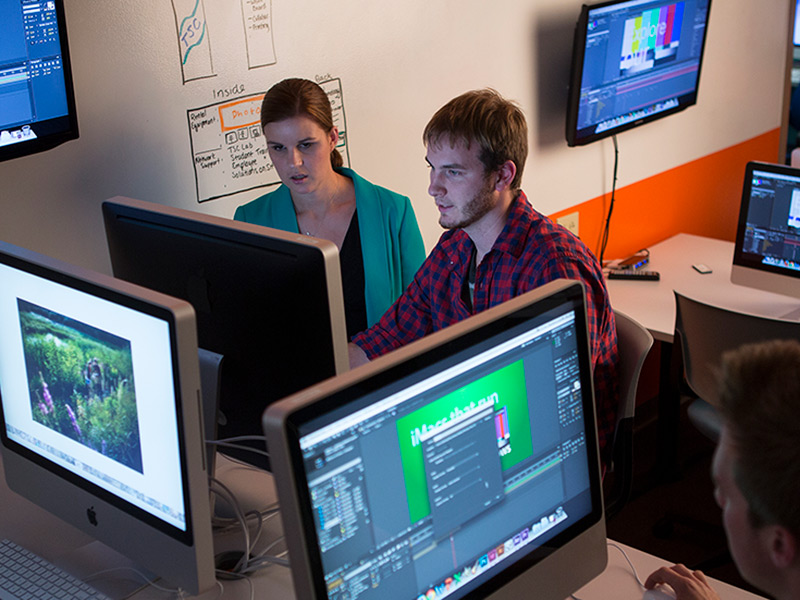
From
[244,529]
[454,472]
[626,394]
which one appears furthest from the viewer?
[626,394]

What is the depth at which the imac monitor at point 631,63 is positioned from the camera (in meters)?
3.34

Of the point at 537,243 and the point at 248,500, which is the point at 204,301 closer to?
the point at 248,500

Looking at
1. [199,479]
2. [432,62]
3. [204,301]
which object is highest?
[432,62]

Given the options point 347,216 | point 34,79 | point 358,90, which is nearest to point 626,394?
point 347,216

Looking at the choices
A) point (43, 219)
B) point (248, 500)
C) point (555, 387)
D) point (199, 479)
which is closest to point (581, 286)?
point (555, 387)

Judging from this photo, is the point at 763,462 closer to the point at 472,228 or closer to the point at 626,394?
the point at 626,394

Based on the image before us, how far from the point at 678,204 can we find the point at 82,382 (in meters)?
3.53

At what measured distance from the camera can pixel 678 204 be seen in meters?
4.28

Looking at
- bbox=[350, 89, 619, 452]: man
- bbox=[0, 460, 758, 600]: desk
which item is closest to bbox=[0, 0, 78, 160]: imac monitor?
bbox=[0, 460, 758, 600]: desk

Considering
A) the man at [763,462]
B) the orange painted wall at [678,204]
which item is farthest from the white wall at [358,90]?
the man at [763,462]

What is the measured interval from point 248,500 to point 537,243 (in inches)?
38.3

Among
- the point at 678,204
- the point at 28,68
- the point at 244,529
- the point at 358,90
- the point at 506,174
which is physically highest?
the point at 28,68

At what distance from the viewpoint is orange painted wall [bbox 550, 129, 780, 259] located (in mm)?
3816

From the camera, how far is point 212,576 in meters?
1.29
